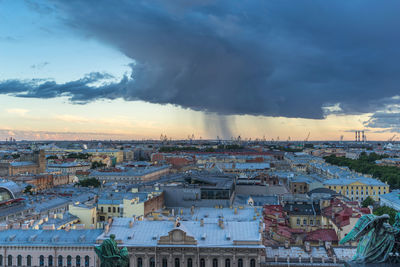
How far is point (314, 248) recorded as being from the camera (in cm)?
4353

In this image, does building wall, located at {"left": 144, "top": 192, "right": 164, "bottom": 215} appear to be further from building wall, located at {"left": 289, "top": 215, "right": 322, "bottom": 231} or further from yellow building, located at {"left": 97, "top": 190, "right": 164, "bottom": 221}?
building wall, located at {"left": 289, "top": 215, "right": 322, "bottom": 231}

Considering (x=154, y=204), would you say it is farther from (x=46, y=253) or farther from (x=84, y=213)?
(x=46, y=253)

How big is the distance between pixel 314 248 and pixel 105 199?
30.4 metres

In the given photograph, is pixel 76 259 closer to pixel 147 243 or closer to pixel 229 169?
pixel 147 243

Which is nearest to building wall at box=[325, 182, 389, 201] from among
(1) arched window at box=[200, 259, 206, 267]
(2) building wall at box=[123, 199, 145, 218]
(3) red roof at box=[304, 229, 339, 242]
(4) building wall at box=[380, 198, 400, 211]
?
(4) building wall at box=[380, 198, 400, 211]

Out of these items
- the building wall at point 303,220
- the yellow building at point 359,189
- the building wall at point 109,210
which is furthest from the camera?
the yellow building at point 359,189

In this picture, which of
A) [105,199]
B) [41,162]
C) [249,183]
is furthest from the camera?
[41,162]

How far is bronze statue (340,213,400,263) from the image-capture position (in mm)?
20031

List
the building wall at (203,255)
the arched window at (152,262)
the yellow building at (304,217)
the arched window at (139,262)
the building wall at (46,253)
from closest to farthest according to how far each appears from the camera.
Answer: the building wall at (203,255) < the arched window at (152,262) < the arched window at (139,262) < the building wall at (46,253) < the yellow building at (304,217)

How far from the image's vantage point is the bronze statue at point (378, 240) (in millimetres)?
20031

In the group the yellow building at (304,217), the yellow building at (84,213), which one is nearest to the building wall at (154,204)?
the yellow building at (84,213)

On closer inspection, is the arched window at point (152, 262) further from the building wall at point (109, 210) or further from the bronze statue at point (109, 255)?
the building wall at point (109, 210)

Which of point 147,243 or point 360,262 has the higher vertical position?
point 360,262

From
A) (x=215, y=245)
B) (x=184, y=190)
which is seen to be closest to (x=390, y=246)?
(x=215, y=245)
